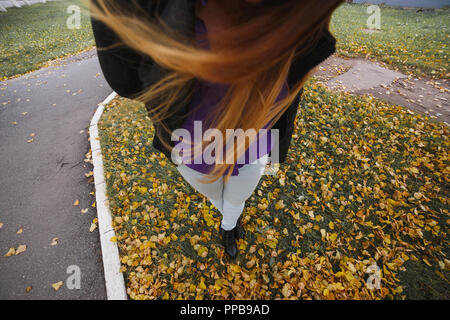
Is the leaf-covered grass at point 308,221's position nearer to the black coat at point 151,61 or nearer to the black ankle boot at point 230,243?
the black ankle boot at point 230,243

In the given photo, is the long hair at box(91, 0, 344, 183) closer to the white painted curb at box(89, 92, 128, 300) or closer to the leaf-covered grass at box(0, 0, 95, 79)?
the white painted curb at box(89, 92, 128, 300)

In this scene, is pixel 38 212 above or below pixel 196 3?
below

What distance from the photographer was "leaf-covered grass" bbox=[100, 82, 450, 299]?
2213mm

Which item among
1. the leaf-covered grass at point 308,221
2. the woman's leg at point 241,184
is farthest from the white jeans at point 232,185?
the leaf-covered grass at point 308,221

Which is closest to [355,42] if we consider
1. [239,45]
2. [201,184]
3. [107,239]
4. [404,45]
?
[404,45]

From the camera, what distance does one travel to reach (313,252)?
2.45m

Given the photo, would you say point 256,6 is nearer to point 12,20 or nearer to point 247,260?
point 247,260

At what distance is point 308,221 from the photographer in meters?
2.72

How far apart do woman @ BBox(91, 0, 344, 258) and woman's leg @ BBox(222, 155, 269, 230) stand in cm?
28
